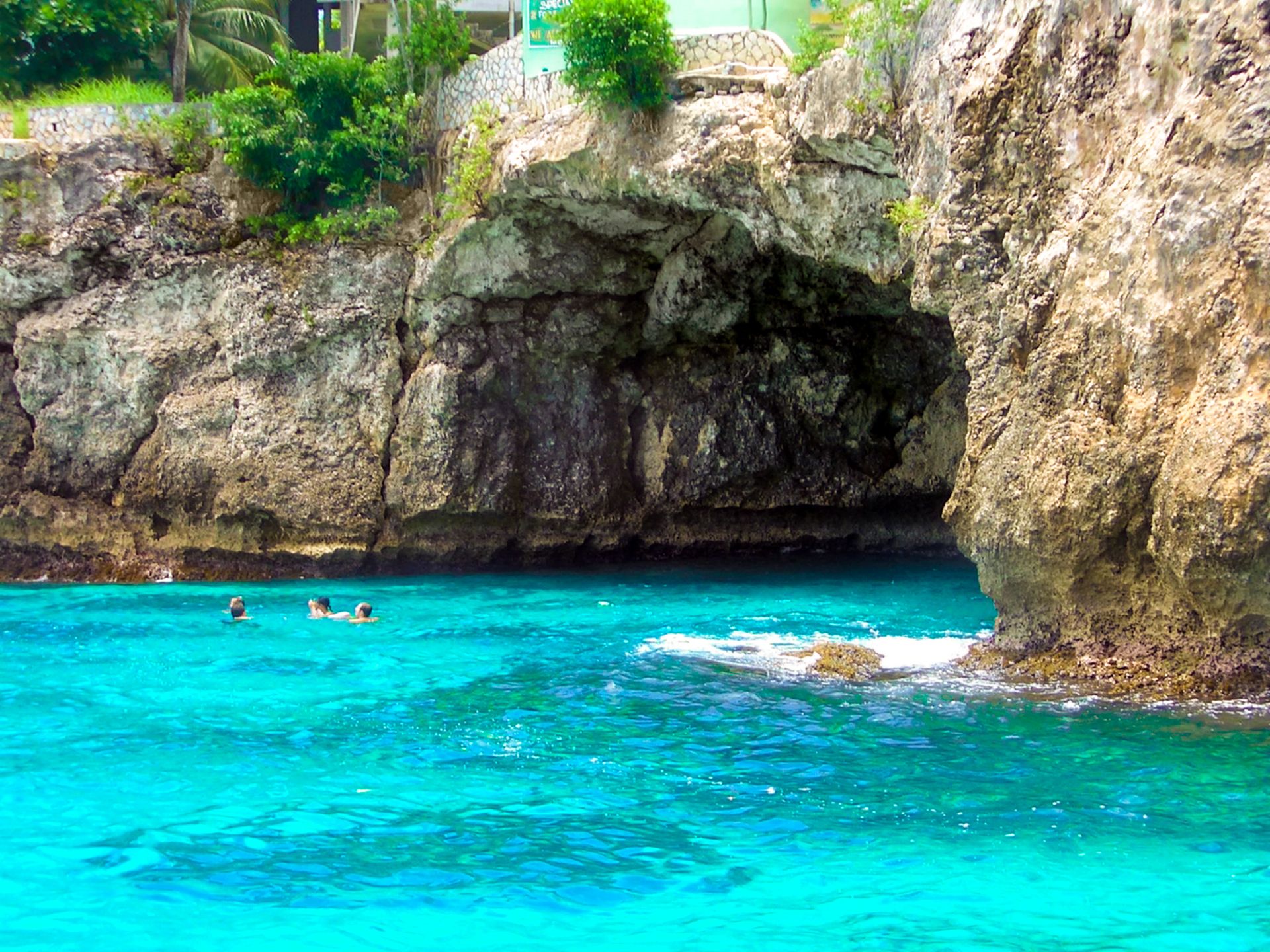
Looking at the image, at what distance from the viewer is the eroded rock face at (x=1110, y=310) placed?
9594mm

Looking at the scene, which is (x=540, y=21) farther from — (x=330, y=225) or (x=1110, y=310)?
(x=1110, y=310)

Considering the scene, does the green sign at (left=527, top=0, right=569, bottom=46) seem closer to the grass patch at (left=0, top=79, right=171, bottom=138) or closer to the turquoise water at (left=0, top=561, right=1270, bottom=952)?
the grass patch at (left=0, top=79, right=171, bottom=138)

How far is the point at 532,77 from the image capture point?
17.9 m

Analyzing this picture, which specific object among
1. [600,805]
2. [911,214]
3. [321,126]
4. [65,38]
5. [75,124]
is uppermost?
[65,38]

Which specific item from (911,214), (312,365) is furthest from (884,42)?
(312,365)

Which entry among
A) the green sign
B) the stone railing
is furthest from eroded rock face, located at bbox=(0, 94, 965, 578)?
the green sign

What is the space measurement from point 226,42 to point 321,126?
790 centimetres

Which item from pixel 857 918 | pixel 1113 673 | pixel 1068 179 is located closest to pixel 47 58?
pixel 1068 179

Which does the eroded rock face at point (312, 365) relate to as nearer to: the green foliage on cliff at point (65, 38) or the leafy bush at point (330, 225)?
the leafy bush at point (330, 225)

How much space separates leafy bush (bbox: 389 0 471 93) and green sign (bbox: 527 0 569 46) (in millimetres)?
1762

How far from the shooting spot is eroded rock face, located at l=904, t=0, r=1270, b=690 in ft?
31.5

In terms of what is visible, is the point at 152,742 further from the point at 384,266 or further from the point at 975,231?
the point at 384,266

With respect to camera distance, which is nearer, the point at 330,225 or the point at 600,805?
the point at 600,805

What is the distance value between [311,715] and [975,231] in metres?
Result: 7.49
